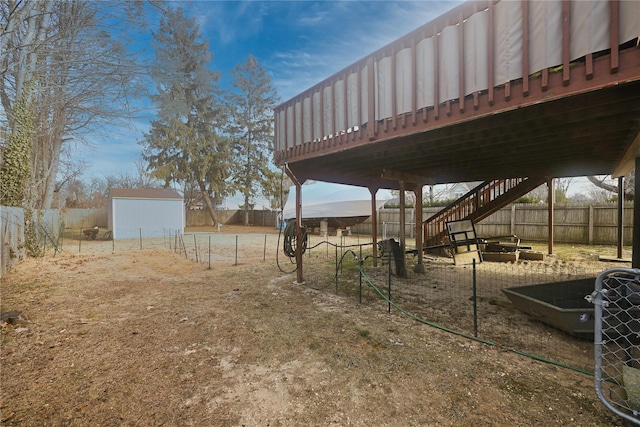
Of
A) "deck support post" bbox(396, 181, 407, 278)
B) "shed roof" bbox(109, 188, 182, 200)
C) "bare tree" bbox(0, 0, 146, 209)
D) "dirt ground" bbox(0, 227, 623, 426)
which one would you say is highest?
"bare tree" bbox(0, 0, 146, 209)

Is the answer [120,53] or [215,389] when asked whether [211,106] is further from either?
[215,389]

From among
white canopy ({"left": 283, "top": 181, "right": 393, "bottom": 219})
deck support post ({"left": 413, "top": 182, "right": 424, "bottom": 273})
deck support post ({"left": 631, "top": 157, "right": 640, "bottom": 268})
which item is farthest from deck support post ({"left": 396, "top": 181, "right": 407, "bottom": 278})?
white canopy ({"left": 283, "top": 181, "right": 393, "bottom": 219})

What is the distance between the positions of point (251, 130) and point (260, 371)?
2376cm

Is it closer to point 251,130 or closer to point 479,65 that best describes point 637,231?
point 479,65

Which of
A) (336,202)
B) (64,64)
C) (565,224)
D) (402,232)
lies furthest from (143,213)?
(565,224)

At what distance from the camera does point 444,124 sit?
2959 millimetres

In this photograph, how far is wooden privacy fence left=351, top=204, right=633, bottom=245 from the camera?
9453 mm

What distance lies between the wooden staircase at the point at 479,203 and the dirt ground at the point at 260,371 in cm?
593

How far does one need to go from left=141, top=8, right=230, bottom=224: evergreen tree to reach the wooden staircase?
56.8 ft

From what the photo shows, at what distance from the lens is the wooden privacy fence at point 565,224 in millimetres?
9453

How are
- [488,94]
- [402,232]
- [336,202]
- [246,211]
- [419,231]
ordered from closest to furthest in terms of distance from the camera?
[488,94], [402,232], [419,231], [336,202], [246,211]

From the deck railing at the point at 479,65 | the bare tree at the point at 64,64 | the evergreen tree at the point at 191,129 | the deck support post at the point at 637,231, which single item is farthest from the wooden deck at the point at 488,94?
the evergreen tree at the point at 191,129

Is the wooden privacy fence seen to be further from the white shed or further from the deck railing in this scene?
the white shed

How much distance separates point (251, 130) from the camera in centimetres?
2400
